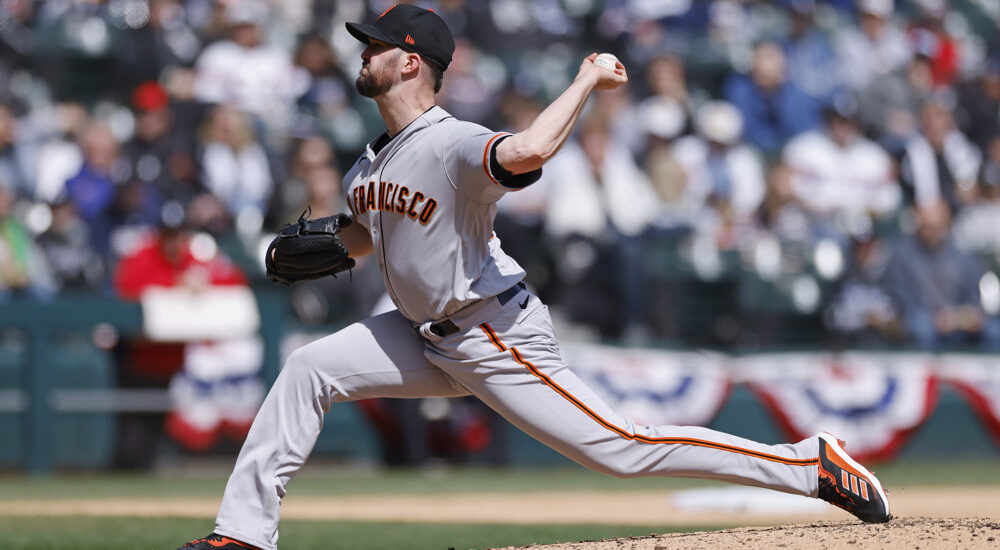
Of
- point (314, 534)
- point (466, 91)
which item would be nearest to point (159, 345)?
point (314, 534)

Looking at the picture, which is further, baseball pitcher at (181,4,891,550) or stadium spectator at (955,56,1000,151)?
stadium spectator at (955,56,1000,151)

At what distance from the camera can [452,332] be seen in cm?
435

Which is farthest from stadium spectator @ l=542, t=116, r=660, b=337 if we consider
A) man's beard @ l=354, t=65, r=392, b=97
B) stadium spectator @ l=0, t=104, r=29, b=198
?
man's beard @ l=354, t=65, r=392, b=97

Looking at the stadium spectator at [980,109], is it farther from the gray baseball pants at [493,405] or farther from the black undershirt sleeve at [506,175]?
the black undershirt sleeve at [506,175]

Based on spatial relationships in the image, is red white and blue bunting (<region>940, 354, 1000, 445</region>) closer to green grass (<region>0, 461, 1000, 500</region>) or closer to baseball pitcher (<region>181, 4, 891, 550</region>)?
green grass (<region>0, 461, 1000, 500</region>)

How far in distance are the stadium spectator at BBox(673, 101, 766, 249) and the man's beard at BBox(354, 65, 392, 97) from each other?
6.96 metres

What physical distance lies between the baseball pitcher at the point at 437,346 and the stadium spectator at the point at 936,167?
879 centimetres

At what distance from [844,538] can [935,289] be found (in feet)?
24.6

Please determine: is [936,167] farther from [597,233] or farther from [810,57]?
[597,233]

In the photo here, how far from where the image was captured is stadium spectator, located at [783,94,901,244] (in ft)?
39.1

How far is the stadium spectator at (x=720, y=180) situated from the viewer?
37.1 ft

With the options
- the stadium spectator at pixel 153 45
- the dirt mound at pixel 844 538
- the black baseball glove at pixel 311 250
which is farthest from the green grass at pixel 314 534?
the stadium spectator at pixel 153 45

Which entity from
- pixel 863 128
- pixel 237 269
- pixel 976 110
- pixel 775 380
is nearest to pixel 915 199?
pixel 863 128

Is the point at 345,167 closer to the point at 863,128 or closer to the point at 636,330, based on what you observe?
the point at 636,330
